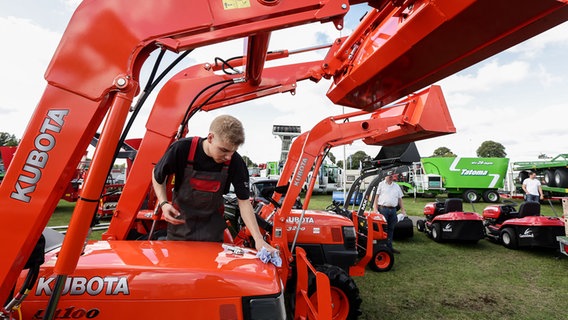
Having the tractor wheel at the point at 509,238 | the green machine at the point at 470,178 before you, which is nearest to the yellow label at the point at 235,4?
the tractor wheel at the point at 509,238

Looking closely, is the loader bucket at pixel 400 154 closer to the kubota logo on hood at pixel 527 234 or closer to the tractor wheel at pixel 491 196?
the kubota logo on hood at pixel 527 234

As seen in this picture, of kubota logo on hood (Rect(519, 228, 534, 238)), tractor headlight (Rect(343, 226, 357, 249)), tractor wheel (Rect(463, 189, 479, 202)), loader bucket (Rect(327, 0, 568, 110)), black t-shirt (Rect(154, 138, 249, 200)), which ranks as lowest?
kubota logo on hood (Rect(519, 228, 534, 238))

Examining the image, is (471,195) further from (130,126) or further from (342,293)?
(130,126)

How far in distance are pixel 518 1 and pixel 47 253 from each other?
2.59 m

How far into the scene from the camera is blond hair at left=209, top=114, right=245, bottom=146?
190cm

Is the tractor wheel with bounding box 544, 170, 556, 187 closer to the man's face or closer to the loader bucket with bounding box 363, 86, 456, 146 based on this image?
the loader bucket with bounding box 363, 86, 456, 146

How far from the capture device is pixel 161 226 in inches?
165

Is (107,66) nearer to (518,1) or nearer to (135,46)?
(135,46)

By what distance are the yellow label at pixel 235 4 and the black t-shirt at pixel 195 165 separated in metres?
1.06

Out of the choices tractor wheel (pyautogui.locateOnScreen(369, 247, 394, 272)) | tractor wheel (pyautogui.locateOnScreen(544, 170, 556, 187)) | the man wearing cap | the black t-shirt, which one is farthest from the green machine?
the black t-shirt

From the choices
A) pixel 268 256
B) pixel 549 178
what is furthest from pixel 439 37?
pixel 549 178

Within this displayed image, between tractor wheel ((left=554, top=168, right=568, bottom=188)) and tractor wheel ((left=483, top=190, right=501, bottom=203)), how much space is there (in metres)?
2.80

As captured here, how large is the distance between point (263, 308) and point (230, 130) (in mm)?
980

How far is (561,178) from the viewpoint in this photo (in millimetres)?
15609
